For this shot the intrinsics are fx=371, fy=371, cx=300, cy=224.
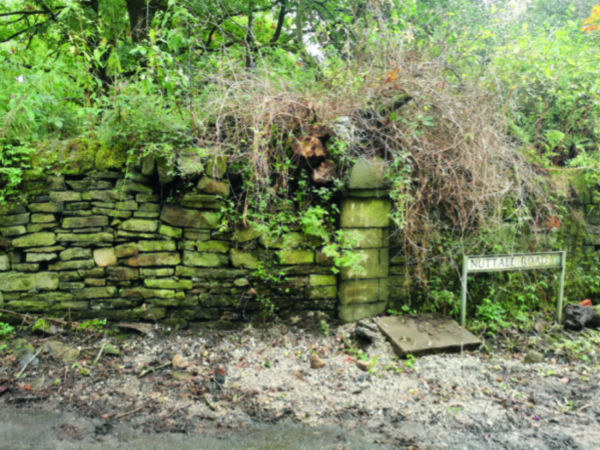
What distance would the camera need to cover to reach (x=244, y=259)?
3.60 meters

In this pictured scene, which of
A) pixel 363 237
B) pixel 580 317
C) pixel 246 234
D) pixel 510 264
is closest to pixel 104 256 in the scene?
pixel 246 234

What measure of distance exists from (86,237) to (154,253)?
643mm

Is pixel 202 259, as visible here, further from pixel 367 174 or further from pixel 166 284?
pixel 367 174

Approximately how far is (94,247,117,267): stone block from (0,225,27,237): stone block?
0.66 metres

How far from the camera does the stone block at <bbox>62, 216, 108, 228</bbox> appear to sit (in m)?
3.46

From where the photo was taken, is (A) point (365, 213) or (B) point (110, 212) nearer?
(B) point (110, 212)

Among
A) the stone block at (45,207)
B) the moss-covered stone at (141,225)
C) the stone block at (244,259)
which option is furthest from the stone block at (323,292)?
the stone block at (45,207)

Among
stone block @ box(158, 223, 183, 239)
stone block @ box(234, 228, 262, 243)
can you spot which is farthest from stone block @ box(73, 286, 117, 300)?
stone block @ box(234, 228, 262, 243)

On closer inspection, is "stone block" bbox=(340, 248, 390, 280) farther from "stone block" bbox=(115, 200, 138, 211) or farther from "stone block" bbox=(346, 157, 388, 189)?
"stone block" bbox=(115, 200, 138, 211)

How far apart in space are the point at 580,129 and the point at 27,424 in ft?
21.7

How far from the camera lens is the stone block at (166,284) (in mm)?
3578

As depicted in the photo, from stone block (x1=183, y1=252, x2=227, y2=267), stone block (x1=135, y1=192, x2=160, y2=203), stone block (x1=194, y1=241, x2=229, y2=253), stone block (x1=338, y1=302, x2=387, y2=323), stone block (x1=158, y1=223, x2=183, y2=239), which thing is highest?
stone block (x1=135, y1=192, x2=160, y2=203)

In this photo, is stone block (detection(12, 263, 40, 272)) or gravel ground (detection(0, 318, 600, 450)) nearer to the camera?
gravel ground (detection(0, 318, 600, 450))

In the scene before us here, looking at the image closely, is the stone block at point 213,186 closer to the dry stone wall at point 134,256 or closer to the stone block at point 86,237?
the dry stone wall at point 134,256
